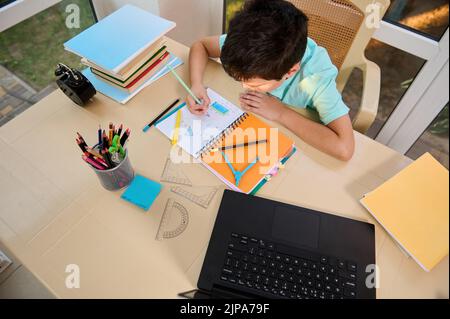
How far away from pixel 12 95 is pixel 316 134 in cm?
138

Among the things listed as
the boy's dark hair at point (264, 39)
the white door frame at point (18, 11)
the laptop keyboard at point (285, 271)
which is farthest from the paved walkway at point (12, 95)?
the laptop keyboard at point (285, 271)

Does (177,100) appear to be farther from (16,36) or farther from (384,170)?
(16,36)

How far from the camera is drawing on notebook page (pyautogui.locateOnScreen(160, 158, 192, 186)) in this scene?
0.80 metres

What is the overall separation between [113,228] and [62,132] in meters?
0.35

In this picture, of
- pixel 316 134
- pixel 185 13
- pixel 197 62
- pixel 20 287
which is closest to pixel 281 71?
pixel 316 134

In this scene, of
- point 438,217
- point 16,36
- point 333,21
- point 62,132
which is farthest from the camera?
point 16,36

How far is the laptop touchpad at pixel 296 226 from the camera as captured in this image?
710mm

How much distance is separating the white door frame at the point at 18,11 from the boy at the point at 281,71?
2.01 ft

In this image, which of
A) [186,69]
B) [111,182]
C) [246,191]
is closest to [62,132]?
[111,182]

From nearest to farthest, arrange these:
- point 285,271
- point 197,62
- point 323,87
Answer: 1. point 285,271
2. point 323,87
3. point 197,62

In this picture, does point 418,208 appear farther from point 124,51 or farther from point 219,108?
point 124,51

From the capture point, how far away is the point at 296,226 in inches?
28.7

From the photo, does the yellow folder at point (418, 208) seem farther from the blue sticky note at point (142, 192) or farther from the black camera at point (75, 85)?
the black camera at point (75, 85)
